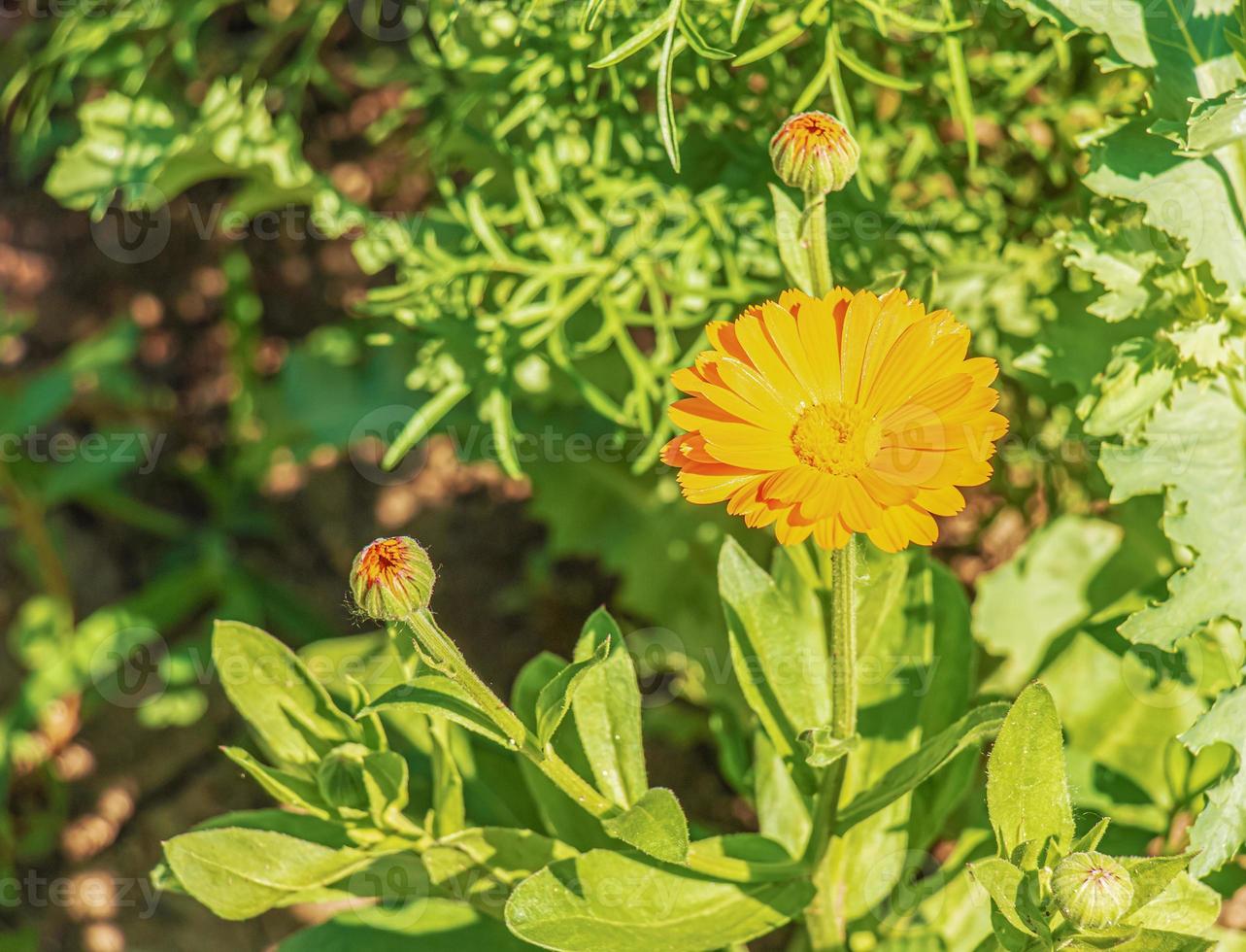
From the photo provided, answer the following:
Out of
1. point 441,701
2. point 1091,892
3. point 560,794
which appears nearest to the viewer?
point 1091,892

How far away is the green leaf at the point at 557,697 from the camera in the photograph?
87cm

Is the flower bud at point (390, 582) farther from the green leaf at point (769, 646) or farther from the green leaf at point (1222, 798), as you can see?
the green leaf at point (1222, 798)

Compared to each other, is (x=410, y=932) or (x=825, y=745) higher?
(x=825, y=745)

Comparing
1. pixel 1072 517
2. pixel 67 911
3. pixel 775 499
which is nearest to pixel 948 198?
pixel 1072 517

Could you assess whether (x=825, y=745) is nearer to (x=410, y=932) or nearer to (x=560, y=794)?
(x=560, y=794)

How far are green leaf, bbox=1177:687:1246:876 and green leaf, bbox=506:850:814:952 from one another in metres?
0.31

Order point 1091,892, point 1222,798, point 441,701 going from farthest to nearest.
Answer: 1. point 1222,798
2. point 441,701
3. point 1091,892

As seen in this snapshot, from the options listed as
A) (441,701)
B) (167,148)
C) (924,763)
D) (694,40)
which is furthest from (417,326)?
(924,763)

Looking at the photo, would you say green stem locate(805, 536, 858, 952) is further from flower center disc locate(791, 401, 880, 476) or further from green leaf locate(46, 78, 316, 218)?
green leaf locate(46, 78, 316, 218)

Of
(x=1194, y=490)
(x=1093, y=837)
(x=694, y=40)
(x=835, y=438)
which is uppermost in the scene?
(x=694, y=40)

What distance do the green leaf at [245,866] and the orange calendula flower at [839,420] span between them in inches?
17.2

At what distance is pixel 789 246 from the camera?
983 mm

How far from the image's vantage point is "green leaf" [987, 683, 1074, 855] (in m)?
0.91

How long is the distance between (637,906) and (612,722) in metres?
0.14
